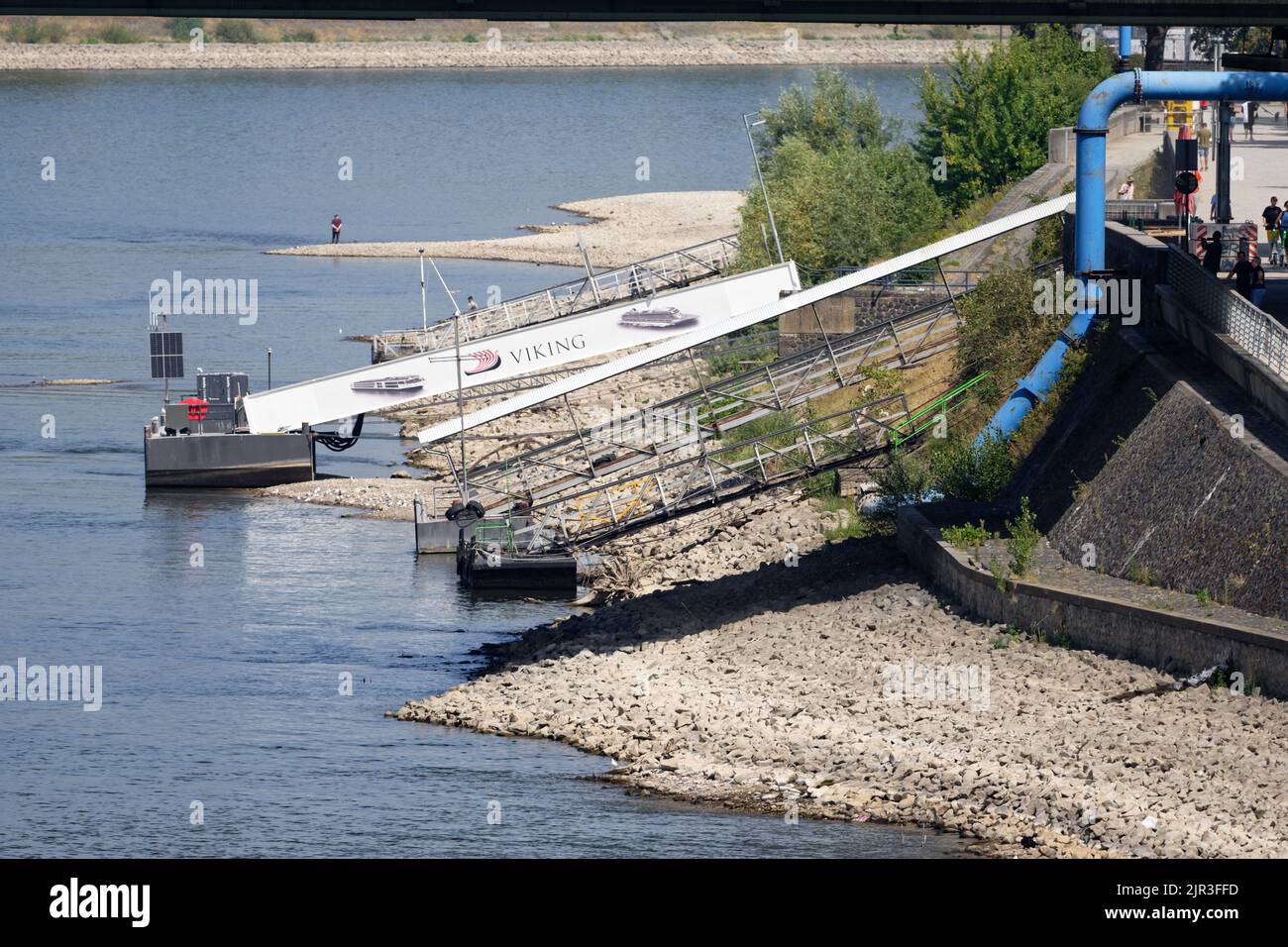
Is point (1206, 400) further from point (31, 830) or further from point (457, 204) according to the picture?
point (457, 204)

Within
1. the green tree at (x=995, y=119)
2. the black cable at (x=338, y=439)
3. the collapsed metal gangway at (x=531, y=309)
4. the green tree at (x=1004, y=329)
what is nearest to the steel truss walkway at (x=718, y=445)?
the green tree at (x=1004, y=329)

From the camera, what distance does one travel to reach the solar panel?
60.4m

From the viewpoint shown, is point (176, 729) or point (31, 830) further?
point (176, 729)

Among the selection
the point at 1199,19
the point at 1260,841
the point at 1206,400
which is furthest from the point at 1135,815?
the point at 1199,19

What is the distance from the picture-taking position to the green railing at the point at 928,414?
1671 inches

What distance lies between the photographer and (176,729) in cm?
3341

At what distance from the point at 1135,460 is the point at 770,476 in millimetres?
10337

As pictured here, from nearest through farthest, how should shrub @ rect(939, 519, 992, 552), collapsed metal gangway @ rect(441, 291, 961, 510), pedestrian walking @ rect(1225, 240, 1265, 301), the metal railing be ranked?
the metal railing, shrub @ rect(939, 519, 992, 552), pedestrian walking @ rect(1225, 240, 1265, 301), collapsed metal gangway @ rect(441, 291, 961, 510)

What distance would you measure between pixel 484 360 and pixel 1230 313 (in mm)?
26916

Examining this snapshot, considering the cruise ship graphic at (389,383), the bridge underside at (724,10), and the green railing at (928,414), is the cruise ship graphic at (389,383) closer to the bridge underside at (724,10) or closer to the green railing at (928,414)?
the green railing at (928,414)

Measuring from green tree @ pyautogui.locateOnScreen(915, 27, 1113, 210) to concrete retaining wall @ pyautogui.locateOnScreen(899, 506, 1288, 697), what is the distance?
3286 cm

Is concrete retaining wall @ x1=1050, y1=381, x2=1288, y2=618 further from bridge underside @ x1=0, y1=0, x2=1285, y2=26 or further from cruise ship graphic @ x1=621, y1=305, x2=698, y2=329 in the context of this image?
cruise ship graphic @ x1=621, y1=305, x2=698, y2=329

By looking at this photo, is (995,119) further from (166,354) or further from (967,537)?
(967,537)

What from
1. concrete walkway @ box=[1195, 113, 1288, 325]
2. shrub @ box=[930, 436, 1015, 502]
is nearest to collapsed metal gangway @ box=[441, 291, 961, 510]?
shrub @ box=[930, 436, 1015, 502]
